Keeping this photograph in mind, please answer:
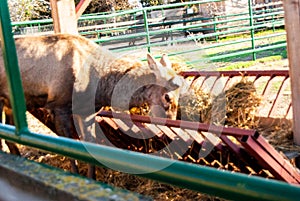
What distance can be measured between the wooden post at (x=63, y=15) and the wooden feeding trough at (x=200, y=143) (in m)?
1.49

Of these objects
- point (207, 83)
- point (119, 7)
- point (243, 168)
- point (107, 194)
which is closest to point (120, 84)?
point (207, 83)

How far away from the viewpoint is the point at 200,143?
3666 millimetres

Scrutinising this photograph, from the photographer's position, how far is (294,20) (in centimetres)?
422

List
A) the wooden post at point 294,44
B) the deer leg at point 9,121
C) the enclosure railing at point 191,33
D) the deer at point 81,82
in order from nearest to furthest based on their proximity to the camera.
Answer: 1. the wooden post at point 294,44
2. the deer at point 81,82
3. the deer leg at point 9,121
4. the enclosure railing at point 191,33

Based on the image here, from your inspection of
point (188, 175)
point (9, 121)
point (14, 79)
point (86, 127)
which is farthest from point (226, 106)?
point (188, 175)

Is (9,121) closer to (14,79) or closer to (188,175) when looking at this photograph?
(14,79)

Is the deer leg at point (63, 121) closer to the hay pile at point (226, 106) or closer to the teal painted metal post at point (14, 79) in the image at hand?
the hay pile at point (226, 106)

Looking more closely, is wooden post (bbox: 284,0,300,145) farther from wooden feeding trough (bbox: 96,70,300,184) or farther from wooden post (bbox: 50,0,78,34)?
wooden post (bbox: 50,0,78,34)

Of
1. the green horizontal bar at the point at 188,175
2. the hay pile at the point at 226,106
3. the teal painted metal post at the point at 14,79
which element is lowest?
the hay pile at the point at 226,106

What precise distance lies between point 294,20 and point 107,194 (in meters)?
3.17

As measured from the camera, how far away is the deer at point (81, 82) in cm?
468

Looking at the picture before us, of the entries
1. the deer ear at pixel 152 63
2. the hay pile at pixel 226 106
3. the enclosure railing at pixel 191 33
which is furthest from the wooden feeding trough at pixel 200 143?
the enclosure railing at pixel 191 33

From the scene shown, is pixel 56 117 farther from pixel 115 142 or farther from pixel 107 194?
pixel 107 194

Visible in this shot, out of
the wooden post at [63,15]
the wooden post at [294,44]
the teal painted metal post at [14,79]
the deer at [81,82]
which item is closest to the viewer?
the teal painted metal post at [14,79]
